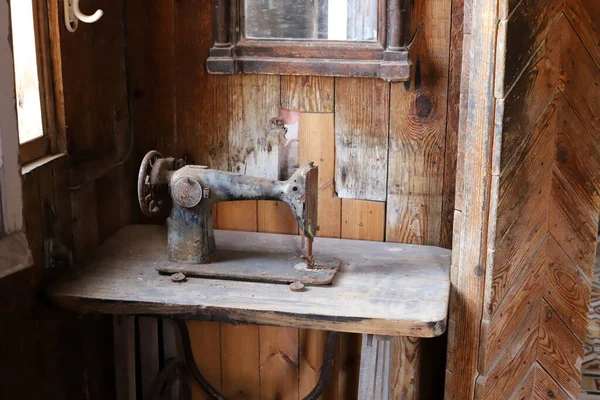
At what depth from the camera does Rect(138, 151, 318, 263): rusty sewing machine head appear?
6.73ft

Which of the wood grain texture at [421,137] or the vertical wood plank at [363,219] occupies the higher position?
the wood grain texture at [421,137]

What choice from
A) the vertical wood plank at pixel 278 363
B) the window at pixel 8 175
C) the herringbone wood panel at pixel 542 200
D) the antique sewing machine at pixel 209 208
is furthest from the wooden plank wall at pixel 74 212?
the herringbone wood panel at pixel 542 200

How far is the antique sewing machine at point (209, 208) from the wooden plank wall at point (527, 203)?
38 cm

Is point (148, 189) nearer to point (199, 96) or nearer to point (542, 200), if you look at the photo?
point (199, 96)

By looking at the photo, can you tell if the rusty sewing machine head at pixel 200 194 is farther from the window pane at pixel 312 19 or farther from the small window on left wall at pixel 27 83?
the window pane at pixel 312 19

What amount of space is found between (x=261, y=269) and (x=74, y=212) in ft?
1.76

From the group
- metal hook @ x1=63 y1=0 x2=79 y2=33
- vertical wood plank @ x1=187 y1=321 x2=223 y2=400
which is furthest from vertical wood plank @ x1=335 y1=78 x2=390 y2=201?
metal hook @ x1=63 y1=0 x2=79 y2=33

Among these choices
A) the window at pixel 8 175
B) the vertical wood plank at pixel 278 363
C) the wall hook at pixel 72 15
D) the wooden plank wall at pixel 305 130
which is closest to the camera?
the window at pixel 8 175

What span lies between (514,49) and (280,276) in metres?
0.80

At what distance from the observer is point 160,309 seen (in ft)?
6.37

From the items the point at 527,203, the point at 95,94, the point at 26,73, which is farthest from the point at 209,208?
the point at 527,203

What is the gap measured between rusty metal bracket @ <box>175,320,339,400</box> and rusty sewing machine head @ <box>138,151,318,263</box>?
39 centimetres

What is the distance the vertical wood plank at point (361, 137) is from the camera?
2289 millimetres

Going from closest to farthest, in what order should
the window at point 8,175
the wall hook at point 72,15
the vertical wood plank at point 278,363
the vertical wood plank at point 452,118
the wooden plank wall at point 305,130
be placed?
the window at point 8,175
the wall hook at point 72,15
the vertical wood plank at point 452,118
the wooden plank wall at point 305,130
the vertical wood plank at point 278,363
